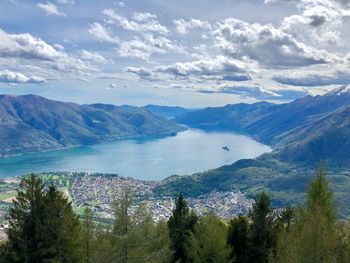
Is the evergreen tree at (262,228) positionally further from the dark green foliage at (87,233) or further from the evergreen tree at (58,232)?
the evergreen tree at (58,232)

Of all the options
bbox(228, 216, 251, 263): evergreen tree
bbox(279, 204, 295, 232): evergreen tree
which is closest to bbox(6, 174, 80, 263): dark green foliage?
bbox(228, 216, 251, 263): evergreen tree

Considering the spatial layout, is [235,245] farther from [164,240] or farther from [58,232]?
[58,232]

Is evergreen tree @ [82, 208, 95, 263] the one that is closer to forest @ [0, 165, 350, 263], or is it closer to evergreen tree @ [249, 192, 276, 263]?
forest @ [0, 165, 350, 263]

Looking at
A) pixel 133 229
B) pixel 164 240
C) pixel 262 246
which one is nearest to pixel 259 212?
pixel 262 246

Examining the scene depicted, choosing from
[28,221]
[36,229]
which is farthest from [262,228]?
[28,221]

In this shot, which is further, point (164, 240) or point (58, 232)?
point (164, 240)

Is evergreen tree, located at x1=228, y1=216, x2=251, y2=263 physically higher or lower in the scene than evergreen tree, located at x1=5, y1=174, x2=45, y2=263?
lower

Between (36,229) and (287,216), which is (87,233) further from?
(287,216)
